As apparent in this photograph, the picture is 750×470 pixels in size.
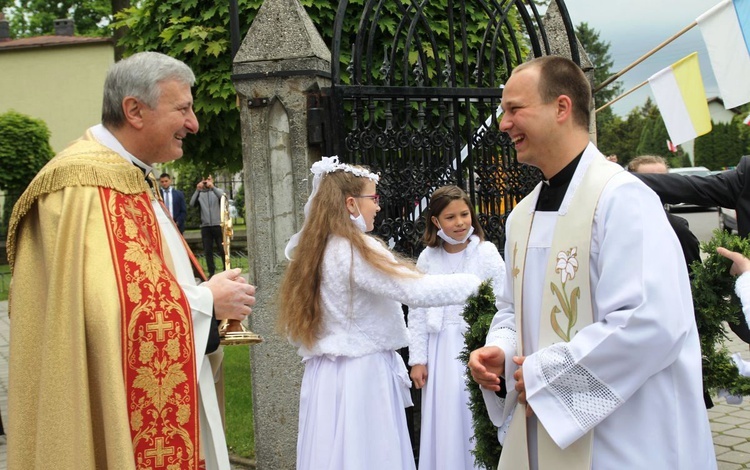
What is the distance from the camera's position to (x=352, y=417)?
13.6ft

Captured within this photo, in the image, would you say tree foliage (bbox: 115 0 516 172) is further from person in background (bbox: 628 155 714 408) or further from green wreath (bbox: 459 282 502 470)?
green wreath (bbox: 459 282 502 470)

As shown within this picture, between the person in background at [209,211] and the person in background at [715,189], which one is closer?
the person in background at [715,189]

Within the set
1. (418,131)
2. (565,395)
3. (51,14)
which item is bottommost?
(565,395)

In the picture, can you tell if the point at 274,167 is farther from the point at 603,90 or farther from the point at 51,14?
the point at 603,90

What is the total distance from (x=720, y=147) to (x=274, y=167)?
4810cm

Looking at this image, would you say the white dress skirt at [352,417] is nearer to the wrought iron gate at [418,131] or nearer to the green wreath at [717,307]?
the wrought iron gate at [418,131]

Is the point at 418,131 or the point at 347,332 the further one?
the point at 418,131

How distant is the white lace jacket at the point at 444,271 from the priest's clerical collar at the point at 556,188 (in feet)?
6.95

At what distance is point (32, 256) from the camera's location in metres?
2.69

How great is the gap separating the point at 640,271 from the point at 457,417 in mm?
2675

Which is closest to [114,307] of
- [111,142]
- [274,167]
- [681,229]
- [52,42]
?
[111,142]

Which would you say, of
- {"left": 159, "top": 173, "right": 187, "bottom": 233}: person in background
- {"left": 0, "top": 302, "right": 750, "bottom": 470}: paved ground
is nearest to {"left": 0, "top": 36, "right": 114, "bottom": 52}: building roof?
{"left": 159, "top": 173, "right": 187, "bottom": 233}: person in background

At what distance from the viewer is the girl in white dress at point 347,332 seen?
4.13m

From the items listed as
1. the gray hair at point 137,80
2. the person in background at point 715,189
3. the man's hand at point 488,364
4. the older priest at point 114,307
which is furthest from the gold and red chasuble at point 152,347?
the person in background at point 715,189
